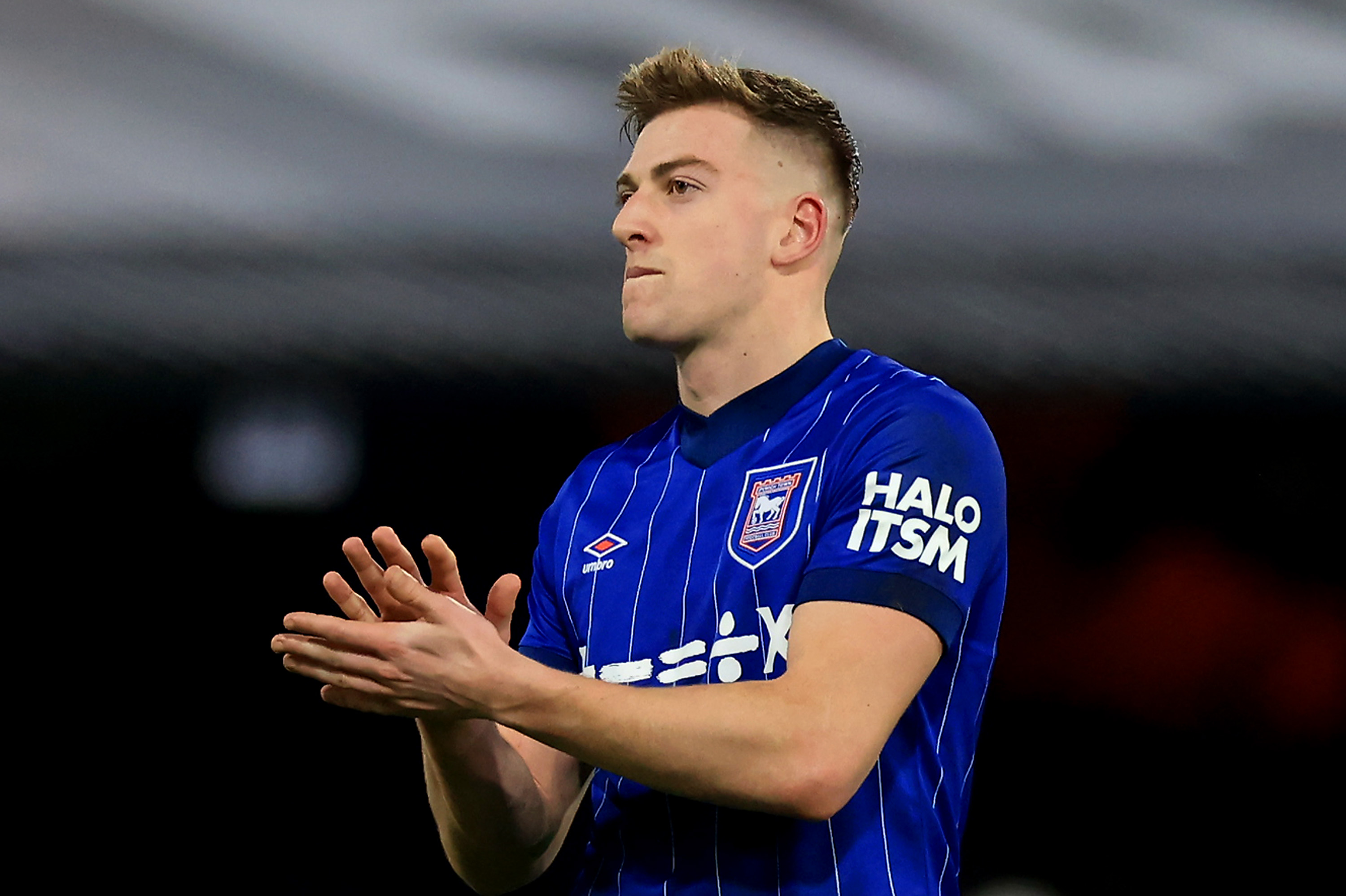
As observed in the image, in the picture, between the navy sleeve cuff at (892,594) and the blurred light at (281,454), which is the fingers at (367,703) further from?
the blurred light at (281,454)

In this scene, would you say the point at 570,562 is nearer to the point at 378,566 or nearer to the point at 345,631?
the point at 378,566

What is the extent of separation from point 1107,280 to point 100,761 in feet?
11.9

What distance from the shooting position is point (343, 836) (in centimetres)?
441

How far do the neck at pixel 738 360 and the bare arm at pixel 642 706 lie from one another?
57 centimetres

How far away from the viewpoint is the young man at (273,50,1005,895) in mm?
1275

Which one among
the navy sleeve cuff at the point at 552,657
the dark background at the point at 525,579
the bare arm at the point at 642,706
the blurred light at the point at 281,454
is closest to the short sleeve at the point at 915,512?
the bare arm at the point at 642,706

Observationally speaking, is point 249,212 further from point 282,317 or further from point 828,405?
point 828,405

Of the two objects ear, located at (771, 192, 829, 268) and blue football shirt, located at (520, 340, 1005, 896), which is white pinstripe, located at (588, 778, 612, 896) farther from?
ear, located at (771, 192, 829, 268)

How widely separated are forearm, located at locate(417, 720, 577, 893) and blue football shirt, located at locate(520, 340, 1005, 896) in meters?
0.08

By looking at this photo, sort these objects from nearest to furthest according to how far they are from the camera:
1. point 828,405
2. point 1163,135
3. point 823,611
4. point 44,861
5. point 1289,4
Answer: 1. point 823,611
2. point 828,405
3. point 1289,4
4. point 1163,135
5. point 44,861

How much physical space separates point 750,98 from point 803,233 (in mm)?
207

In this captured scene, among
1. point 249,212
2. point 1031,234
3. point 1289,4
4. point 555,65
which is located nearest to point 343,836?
point 249,212

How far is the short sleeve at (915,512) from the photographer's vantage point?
4.57 ft

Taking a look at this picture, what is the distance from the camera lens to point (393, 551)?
1399mm
